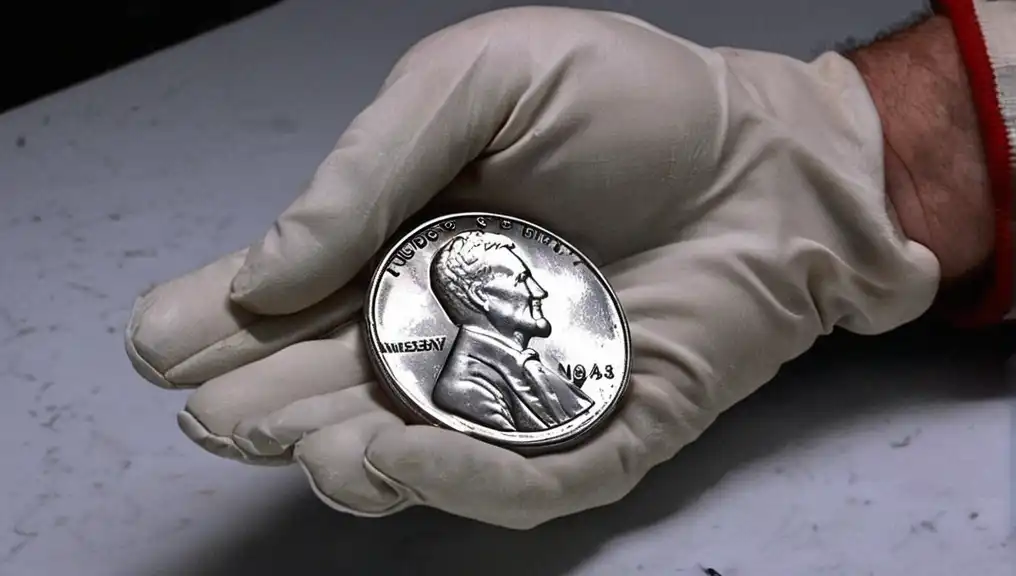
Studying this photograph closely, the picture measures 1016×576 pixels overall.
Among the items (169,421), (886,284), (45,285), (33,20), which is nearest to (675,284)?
(886,284)

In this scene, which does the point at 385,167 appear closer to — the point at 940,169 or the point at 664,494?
the point at 664,494

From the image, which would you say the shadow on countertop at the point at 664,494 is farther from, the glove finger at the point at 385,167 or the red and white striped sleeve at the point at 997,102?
the glove finger at the point at 385,167

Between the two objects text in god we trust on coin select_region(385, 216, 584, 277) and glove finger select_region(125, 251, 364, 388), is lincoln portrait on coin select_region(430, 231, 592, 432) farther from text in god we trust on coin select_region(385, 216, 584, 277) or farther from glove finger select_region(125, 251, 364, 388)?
glove finger select_region(125, 251, 364, 388)

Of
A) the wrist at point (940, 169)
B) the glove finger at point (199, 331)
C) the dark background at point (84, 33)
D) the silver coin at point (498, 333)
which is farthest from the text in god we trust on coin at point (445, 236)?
the dark background at point (84, 33)

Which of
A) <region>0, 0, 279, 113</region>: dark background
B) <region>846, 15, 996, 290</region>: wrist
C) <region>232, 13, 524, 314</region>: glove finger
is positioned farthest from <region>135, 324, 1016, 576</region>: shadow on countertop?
<region>0, 0, 279, 113</region>: dark background

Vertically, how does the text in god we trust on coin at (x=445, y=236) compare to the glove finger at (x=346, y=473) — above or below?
above

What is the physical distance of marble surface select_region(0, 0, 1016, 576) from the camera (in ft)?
3.41

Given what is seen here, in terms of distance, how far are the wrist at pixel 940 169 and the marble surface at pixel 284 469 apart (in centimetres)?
15

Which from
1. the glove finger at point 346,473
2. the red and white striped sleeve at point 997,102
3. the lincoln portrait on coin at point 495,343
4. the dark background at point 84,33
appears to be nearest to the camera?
the glove finger at point 346,473

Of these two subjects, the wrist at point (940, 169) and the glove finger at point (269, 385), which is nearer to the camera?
the glove finger at point (269, 385)

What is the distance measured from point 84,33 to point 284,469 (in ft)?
4.08

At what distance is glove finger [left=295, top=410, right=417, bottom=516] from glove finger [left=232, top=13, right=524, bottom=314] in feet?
0.49

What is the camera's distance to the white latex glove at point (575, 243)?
927 millimetres

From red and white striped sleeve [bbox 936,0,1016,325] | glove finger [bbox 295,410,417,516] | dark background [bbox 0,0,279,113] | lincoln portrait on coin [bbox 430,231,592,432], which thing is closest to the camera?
glove finger [bbox 295,410,417,516]
